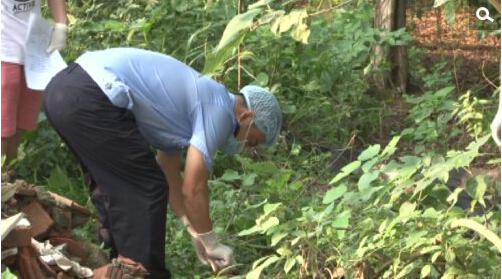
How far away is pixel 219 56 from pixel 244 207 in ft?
6.92

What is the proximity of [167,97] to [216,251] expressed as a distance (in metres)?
0.68

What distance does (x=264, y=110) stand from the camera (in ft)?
16.7

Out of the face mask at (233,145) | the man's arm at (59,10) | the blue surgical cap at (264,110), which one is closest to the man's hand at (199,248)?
the face mask at (233,145)

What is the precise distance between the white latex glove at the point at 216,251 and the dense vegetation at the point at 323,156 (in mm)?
96

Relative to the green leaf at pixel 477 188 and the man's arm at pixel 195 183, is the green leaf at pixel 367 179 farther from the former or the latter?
the man's arm at pixel 195 183

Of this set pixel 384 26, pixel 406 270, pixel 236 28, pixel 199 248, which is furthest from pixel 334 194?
pixel 384 26

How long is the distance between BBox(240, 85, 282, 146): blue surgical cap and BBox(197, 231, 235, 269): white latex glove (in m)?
0.47

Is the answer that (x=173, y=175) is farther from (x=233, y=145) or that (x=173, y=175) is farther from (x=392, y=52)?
(x=392, y=52)

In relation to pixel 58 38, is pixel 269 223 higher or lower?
lower

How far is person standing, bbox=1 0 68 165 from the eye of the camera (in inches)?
227

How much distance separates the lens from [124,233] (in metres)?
5.06

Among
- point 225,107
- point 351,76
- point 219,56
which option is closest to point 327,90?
point 351,76

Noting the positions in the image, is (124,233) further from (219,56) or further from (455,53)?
(455,53)

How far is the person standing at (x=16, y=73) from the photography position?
5.76 m
